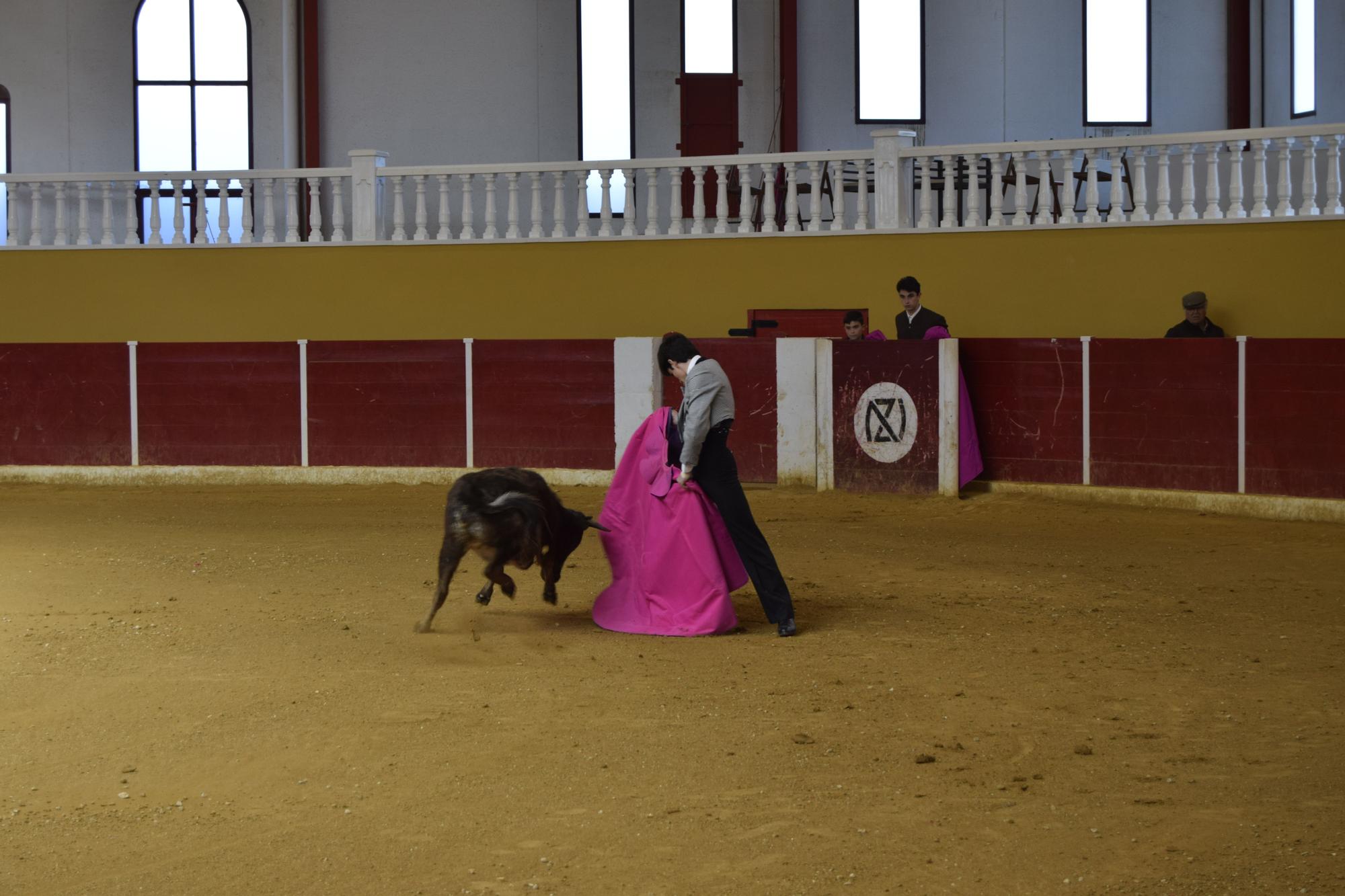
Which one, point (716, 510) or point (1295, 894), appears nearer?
point (1295, 894)

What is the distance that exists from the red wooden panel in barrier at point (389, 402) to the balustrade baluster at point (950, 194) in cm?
438

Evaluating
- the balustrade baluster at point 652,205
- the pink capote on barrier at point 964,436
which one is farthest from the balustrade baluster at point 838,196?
the pink capote on barrier at point 964,436

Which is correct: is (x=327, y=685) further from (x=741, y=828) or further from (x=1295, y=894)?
(x=1295, y=894)

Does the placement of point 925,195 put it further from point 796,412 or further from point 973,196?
point 796,412

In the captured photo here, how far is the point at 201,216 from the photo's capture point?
46.6ft

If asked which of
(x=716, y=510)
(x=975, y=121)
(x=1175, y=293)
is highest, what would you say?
(x=975, y=121)

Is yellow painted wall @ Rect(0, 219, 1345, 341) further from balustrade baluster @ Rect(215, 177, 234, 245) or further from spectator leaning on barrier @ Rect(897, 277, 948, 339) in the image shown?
spectator leaning on barrier @ Rect(897, 277, 948, 339)

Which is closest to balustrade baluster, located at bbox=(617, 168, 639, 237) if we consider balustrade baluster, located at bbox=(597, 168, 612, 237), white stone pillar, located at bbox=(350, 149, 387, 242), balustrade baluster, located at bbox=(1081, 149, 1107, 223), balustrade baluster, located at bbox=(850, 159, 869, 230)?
balustrade baluster, located at bbox=(597, 168, 612, 237)

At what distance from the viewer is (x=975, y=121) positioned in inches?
684

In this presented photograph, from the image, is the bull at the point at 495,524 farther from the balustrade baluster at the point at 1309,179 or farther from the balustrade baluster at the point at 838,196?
the balustrade baluster at the point at 1309,179

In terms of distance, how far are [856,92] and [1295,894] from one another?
14586 mm

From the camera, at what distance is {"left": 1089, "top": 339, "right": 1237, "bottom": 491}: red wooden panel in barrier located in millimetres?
11281

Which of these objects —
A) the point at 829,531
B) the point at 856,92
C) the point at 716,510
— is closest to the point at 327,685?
the point at 716,510

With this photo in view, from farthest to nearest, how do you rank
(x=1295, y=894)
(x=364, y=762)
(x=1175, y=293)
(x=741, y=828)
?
(x=1175, y=293) → (x=364, y=762) → (x=741, y=828) → (x=1295, y=894)
